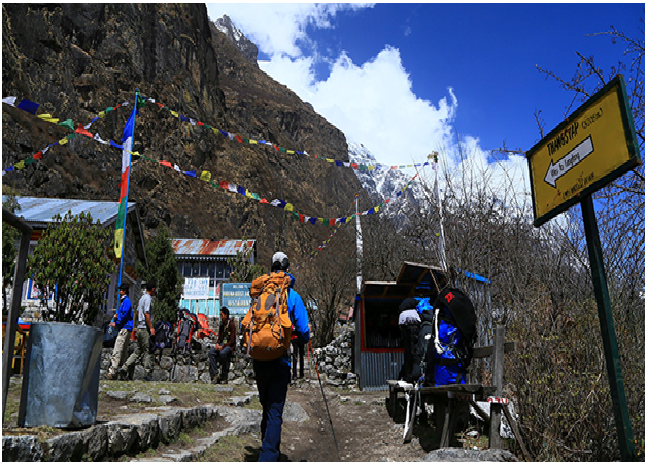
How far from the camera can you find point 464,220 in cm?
937

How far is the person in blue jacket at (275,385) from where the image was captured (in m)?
4.83

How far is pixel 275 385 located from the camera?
4984 millimetres

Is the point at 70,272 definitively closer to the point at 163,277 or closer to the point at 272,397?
the point at 272,397

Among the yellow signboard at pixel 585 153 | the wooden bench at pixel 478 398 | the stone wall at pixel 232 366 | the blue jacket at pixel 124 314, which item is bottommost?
the stone wall at pixel 232 366

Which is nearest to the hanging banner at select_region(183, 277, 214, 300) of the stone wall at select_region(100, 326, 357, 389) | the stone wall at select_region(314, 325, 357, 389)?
the stone wall at select_region(100, 326, 357, 389)

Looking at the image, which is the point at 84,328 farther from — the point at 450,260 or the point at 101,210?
the point at 101,210

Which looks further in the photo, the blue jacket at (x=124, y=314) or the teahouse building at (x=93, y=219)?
the teahouse building at (x=93, y=219)

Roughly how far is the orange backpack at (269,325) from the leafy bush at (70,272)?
553 cm

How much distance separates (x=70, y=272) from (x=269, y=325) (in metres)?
6.24

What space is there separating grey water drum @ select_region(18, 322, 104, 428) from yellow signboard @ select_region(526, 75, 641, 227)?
4041mm

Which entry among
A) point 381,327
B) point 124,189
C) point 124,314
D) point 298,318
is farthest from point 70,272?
point 381,327

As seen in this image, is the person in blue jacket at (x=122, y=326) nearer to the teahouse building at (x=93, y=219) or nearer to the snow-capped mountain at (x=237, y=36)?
the teahouse building at (x=93, y=219)

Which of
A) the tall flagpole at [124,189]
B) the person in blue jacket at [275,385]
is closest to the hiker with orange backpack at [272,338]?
the person in blue jacket at [275,385]

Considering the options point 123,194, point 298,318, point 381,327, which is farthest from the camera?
point 381,327
